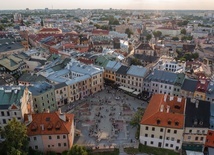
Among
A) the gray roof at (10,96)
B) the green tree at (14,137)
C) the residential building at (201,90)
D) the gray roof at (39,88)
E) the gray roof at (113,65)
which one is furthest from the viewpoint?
the gray roof at (113,65)

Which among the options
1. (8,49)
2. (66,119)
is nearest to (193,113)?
(66,119)

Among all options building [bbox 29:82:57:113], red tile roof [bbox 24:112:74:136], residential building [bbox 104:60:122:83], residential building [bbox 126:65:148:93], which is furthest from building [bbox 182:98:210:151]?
residential building [bbox 104:60:122:83]

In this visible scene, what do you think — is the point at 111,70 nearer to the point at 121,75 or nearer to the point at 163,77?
the point at 121,75

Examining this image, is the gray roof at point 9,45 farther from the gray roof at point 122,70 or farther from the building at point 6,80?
the gray roof at point 122,70

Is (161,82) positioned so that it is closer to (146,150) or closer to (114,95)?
(114,95)

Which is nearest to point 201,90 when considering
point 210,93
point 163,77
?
point 210,93

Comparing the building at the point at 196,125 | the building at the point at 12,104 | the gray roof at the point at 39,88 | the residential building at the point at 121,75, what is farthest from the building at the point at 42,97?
the building at the point at 196,125
